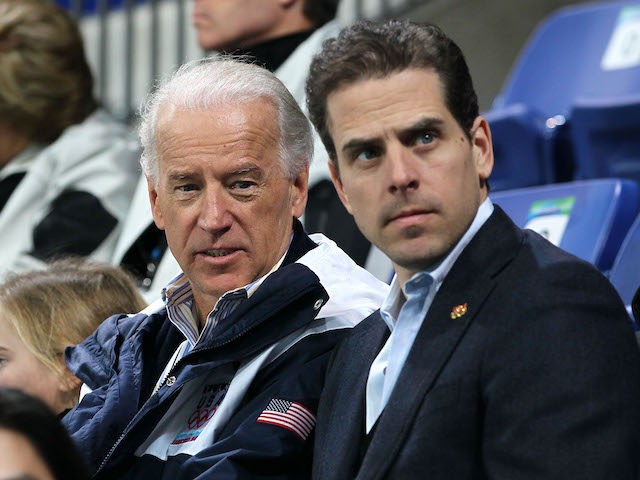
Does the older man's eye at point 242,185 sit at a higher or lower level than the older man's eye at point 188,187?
higher

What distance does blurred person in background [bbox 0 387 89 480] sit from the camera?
1.25m

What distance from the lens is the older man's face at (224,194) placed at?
232cm

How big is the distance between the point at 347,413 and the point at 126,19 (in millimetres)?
4006

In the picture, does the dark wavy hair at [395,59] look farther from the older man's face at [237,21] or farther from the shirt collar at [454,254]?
the older man's face at [237,21]

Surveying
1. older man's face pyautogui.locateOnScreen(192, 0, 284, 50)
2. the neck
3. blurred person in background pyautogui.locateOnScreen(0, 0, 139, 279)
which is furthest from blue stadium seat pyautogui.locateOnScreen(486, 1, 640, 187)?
the neck

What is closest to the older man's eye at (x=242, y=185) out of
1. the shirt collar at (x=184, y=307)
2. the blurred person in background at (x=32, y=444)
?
the shirt collar at (x=184, y=307)

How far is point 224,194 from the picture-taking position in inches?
92.0

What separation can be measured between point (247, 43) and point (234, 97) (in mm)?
1194

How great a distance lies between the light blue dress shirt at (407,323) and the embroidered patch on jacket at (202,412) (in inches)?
14.5

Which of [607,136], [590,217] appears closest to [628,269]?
[590,217]

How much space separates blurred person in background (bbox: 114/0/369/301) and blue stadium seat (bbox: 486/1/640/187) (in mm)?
516

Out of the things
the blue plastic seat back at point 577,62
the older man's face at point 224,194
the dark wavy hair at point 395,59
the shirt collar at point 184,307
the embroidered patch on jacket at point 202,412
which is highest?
the dark wavy hair at point 395,59

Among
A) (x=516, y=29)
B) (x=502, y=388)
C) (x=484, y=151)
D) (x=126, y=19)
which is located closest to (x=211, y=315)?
(x=484, y=151)

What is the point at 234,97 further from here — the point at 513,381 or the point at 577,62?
the point at 577,62
